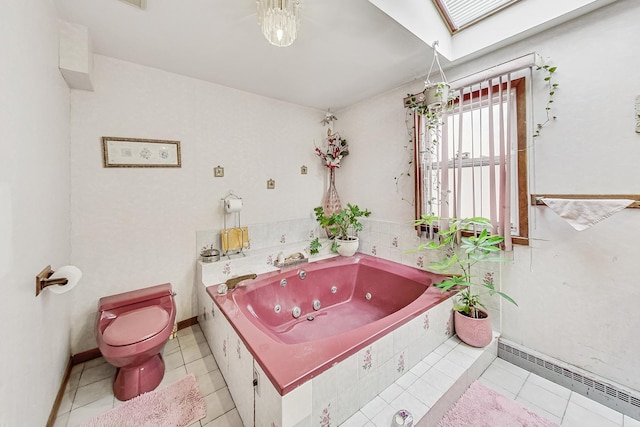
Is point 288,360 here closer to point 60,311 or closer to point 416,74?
point 60,311

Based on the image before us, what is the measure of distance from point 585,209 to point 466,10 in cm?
154

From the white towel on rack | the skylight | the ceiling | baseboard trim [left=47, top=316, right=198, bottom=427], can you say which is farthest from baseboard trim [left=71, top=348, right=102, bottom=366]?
the skylight

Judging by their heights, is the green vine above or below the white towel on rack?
above

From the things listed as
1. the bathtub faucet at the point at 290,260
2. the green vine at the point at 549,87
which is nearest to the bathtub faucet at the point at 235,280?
the bathtub faucet at the point at 290,260

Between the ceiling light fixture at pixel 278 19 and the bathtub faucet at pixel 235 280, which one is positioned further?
the bathtub faucet at pixel 235 280

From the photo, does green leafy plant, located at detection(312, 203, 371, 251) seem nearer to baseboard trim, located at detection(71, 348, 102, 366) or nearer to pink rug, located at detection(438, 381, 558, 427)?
pink rug, located at detection(438, 381, 558, 427)

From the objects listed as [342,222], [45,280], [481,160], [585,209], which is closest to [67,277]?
[45,280]

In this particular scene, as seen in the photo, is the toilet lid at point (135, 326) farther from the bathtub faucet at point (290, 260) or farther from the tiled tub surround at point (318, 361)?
the bathtub faucet at point (290, 260)

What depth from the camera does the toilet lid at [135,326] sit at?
4.68 feet

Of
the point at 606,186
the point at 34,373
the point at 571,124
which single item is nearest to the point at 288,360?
the point at 34,373

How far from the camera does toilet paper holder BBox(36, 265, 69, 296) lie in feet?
3.69

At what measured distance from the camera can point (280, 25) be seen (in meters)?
1.20

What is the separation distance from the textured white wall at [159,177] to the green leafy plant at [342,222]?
1.70 feet

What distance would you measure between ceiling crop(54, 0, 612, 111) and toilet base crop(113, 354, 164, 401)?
215cm
